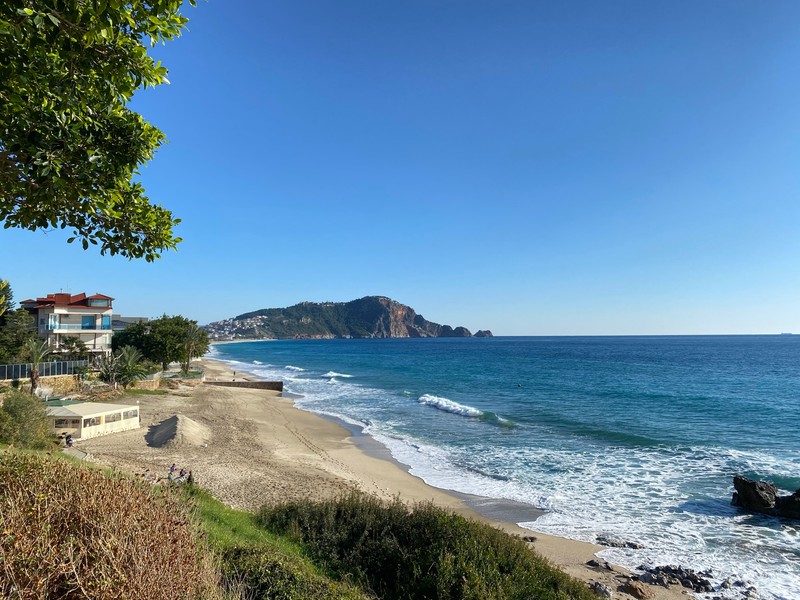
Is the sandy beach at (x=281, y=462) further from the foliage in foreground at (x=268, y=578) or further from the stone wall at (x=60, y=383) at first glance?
the foliage in foreground at (x=268, y=578)

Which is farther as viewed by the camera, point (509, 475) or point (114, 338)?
point (114, 338)

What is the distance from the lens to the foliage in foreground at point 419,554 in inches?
298

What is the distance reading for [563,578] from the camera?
28.1 feet

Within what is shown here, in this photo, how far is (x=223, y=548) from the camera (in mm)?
6668

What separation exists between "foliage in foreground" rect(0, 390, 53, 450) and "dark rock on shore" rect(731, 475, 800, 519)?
24.5 meters

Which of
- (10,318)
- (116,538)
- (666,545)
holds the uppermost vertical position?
(10,318)

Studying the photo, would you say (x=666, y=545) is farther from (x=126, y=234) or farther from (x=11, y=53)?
(x=11, y=53)

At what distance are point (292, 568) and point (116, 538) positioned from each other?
3.21 metres

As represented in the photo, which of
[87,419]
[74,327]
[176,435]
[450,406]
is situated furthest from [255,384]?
[176,435]

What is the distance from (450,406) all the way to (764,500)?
24.3m

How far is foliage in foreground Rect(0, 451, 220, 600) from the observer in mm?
3141

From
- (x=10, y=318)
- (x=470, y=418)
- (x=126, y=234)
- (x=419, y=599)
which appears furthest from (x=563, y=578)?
(x=10, y=318)

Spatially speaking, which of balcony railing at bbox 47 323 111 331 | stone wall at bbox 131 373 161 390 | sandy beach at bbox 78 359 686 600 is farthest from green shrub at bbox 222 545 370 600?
balcony railing at bbox 47 323 111 331

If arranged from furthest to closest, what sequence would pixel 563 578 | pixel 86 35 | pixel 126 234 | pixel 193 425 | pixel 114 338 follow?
pixel 114 338, pixel 193 425, pixel 563 578, pixel 126 234, pixel 86 35
